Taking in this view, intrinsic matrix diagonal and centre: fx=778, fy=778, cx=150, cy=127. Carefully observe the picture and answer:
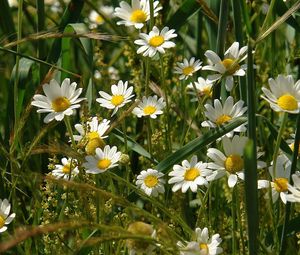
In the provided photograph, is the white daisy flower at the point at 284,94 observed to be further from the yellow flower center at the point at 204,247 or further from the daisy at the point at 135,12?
the daisy at the point at 135,12

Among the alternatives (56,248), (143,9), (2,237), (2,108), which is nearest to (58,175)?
(56,248)

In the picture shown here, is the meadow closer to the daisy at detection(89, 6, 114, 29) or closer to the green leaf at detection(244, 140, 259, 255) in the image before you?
the green leaf at detection(244, 140, 259, 255)

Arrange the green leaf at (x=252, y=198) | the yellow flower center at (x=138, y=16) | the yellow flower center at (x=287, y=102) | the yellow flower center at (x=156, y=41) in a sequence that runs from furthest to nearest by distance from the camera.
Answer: the yellow flower center at (x=138, y=16), the yellow flower center at (x=156, y=41), the yellow flower center at (x=287, y=102), the green leaf at (x=252, y=198)

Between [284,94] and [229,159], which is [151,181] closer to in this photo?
[229,159]

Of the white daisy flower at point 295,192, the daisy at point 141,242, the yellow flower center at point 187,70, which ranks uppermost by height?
the yellow flower center at point 187,70

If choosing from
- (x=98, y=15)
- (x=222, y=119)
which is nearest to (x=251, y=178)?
(x=222, y=119)

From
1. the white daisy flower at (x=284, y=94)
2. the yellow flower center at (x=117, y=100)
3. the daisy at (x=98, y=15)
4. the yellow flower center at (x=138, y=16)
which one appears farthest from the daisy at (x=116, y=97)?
the daisy at (x=98, y=15)
